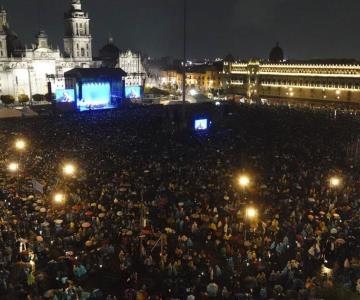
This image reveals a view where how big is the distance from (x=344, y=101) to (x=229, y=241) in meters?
72.0

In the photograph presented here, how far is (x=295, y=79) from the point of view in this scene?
90188 mm

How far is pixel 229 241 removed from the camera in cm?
1642

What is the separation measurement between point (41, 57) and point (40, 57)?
20 cm

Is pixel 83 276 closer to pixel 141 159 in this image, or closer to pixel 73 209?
pixel 73 209

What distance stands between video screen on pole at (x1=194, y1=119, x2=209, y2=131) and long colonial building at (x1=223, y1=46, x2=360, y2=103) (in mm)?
47686

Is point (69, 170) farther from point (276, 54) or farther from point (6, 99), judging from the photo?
point (276, 54)

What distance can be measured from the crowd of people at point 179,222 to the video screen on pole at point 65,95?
30.4m

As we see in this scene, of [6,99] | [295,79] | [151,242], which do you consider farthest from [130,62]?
[151,242]

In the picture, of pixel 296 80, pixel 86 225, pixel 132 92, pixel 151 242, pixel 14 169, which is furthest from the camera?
pixel 296 80

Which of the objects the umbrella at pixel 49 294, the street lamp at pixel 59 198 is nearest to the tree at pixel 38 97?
the street lamp at pixel 59 198

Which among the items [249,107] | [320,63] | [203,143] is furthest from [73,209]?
[320,63]

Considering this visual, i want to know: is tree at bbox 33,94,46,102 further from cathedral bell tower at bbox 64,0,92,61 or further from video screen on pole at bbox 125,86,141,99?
video screen on pole at bbox 125,86,141,99

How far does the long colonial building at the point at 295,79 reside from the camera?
7962 centimetres

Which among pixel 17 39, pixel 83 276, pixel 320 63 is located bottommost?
pixel 83 276
